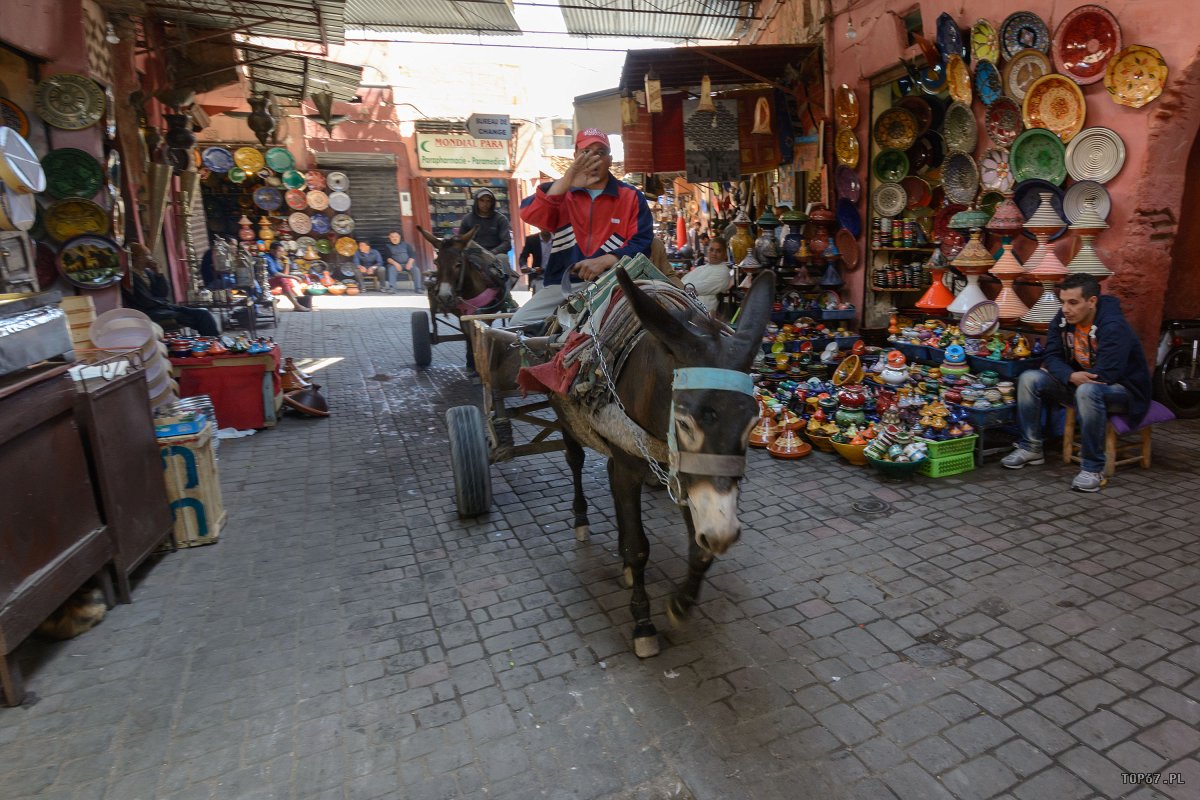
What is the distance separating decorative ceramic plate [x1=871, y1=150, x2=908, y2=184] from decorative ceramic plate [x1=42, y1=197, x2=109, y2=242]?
8.23 meters

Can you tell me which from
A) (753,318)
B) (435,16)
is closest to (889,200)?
Answer: (753,318)

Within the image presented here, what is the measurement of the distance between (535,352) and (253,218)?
2131 cm

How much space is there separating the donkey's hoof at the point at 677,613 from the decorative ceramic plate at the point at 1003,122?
5.28m

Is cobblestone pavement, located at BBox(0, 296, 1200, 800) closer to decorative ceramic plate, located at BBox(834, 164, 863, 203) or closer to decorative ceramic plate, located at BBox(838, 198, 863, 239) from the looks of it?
decorative ceramic plate, located at BBox(838, 198, 863, 239)

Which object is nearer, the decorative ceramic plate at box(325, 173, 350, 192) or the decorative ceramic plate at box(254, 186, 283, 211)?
the decorative ceramic plate at box(254, 186, 283, 211)

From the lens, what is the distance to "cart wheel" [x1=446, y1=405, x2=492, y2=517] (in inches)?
182

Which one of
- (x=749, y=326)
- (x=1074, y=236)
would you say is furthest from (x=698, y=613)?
(x=1074, y=236)

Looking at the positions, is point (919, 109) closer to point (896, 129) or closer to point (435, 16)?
point (896, 129)

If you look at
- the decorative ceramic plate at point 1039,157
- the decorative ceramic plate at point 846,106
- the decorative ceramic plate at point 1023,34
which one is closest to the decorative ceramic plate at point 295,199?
the decorative ceramic plate at point 846,106

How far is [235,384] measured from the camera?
6.95 meters

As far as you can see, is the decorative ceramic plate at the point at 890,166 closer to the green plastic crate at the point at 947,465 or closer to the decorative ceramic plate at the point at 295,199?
the green plastic crate at the point at 947,465

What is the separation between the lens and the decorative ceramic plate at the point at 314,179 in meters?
21.9

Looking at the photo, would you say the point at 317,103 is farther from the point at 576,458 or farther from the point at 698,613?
the point at 698,613

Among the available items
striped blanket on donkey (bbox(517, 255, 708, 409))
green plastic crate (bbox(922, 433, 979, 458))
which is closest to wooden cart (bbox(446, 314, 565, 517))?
striped blanket on donkey (bbox(517, 255, 708, 409))
